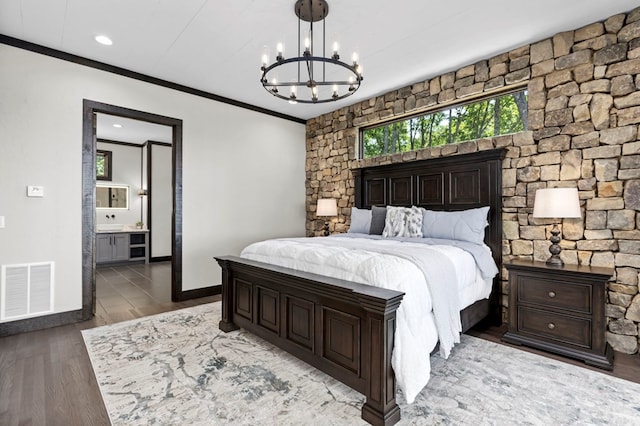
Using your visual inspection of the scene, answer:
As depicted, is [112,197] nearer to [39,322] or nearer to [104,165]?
[104,165]

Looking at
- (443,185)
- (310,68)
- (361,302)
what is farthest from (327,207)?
(361,302)

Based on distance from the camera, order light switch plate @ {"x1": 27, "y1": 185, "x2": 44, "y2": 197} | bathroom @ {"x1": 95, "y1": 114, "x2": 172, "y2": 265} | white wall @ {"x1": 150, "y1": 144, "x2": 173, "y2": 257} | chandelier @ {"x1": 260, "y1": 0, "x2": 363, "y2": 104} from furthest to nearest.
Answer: white wall @ {"x1": 150, "y1": 144, "x2": 173, "y2": 257}, bathroom @ {"x1": 95, "y1": 114, "x2": 172, "y2": 265}, light switch plate @ {"x1": 27, "y1": 185, "x2": 44, "y2": 197}, chandelier @ {"x1": 260, "y1": 0, "x2": 363, "y2": 104}

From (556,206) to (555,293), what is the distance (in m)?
0.75

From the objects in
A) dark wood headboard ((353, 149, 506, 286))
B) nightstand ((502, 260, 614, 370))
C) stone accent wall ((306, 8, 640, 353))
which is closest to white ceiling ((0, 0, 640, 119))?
stone accent wall ((306, 8, 640, 353))

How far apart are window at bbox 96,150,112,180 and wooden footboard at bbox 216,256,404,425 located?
6.12 meters

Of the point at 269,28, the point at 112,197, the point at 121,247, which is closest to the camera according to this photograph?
the point at 269,28

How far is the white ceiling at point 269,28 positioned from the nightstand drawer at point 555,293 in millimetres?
2353

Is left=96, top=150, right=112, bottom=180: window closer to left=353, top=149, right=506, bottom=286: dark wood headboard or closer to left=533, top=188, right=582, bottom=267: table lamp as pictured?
left=353, top=149, right=506, bottom=286: dark wood headboard

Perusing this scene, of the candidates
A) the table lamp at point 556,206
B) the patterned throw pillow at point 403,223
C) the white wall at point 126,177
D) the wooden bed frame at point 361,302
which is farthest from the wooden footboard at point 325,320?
the white wall at point 126,177

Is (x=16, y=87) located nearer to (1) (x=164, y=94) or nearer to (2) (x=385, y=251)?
(1) (x=164, y=94)

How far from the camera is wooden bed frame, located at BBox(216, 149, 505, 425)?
6.00 ft

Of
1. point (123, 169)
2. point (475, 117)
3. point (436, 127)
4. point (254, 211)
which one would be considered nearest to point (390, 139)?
point (436, 127)

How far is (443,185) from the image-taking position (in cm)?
397

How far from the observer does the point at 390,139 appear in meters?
4.80
